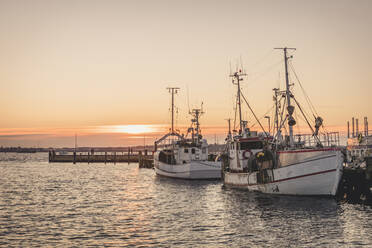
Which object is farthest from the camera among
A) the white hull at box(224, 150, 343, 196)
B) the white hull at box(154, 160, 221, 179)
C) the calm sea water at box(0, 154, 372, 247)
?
the white hull at box(154, 160, 221, 179)

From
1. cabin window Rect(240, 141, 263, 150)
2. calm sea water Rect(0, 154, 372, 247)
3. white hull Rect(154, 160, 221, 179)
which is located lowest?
calm sea water Rect(0, 154, 372, 247)

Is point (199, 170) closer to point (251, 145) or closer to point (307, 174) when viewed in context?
point (251, 145)

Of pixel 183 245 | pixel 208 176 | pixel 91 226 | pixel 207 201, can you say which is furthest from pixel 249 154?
pixel 183 245

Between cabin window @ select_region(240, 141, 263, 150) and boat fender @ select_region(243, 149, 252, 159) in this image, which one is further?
cabin window @ select_region(240, 141, 263, 150)

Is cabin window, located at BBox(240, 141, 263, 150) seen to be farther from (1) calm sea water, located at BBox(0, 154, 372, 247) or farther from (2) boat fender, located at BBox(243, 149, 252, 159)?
(1) calm sea water, located at BBox(0, 154, 372, 247)

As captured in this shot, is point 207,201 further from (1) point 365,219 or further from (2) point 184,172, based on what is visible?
(2) point 184,172

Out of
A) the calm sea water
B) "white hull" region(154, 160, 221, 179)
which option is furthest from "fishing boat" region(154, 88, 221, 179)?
the calm sea water

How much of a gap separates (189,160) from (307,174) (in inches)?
1325

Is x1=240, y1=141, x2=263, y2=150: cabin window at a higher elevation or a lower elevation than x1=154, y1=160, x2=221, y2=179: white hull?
higher

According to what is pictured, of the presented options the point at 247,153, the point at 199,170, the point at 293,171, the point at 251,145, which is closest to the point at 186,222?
the point at 293,171

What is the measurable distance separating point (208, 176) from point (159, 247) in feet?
141

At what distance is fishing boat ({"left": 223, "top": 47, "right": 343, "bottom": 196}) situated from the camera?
37.2m

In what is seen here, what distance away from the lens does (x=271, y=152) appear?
43.0 metres

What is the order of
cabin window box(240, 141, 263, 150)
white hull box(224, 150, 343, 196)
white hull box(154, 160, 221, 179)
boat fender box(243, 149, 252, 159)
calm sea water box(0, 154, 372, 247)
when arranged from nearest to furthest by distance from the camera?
calm sea water box(0, 154, 372, 247) < white hull box(224, 150, 343, 196) < boat fender box(243, 149, 252, 159) < cabin window box(240, 141, 263, 150) < white hull box(154, 160, 221, 179)
